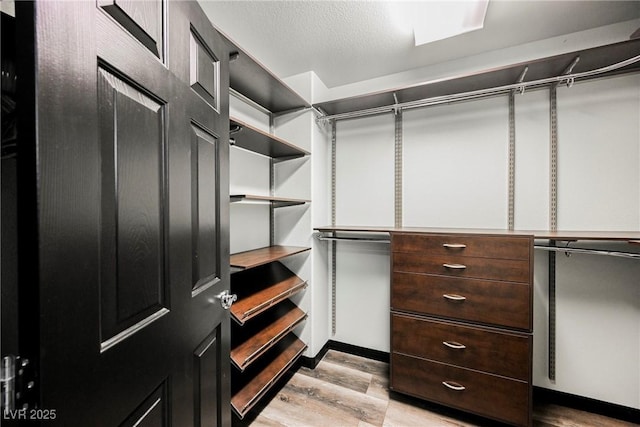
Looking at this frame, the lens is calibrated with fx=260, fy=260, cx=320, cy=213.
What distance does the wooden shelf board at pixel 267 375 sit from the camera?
4.97 feet

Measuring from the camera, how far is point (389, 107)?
6.70 feet

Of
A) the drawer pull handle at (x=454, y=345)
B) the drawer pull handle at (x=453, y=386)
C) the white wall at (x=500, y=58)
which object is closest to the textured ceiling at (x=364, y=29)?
the white wall at (x=500, y=58)

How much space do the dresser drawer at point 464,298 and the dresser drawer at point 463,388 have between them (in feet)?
1.13

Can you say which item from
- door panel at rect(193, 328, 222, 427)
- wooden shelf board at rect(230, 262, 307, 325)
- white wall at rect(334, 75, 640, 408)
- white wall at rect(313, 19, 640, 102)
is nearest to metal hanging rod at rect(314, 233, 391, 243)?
white wall at rect(334, 75, 640, 408)

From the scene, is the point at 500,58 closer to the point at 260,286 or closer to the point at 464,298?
the point at 464,298

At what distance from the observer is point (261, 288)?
185 centimetres

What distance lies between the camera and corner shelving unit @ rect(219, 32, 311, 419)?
5.00ft

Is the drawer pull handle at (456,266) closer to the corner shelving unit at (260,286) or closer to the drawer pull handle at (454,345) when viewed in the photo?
the drawer pull handle at (454,345)

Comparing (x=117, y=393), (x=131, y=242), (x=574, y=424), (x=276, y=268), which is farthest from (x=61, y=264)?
(x=574, y=424)

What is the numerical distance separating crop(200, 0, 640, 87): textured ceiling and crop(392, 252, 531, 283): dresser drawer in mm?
1535

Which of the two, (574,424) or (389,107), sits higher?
(389,107)

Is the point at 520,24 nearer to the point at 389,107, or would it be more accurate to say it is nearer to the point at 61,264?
the point at 389,107

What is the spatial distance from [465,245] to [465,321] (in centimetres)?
48

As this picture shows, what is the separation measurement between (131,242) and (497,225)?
2259 mm
